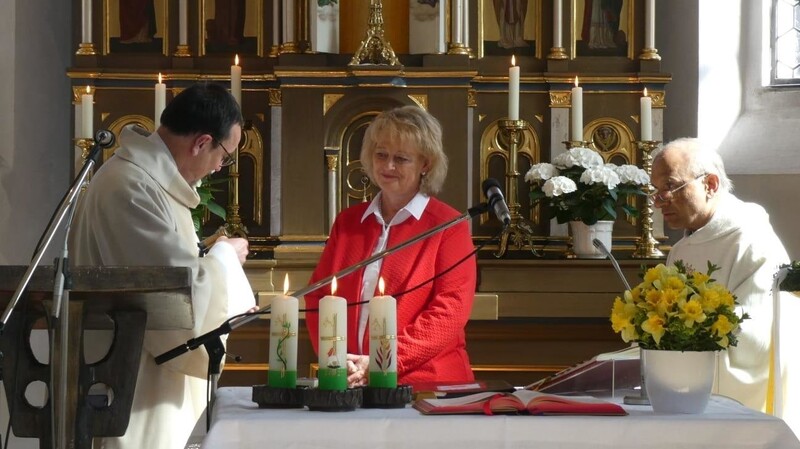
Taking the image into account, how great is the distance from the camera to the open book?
9.68 ft

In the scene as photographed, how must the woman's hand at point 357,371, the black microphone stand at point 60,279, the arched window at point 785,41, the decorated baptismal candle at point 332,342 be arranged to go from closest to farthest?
the black microphone stand at point 60,279 → the decorated baptismal candle at point 332,342 → the woman's hand at point 357,371 → the arched window at point 785,41

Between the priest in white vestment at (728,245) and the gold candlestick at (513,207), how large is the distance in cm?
189

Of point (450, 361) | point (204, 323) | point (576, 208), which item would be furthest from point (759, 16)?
point (204, 323)

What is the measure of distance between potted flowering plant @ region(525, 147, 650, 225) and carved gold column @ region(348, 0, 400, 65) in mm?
992

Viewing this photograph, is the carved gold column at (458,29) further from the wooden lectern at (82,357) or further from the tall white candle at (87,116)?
the wooden lectern at (82,357)

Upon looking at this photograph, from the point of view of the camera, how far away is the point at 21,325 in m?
3.26

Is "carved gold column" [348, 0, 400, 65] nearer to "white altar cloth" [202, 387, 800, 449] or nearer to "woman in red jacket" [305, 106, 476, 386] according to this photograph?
"woman in red jacket" [305, 106, 476, 386]

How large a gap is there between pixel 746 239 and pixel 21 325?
2.53 meters

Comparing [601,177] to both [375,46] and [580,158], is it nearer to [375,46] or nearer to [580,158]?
[580,158]

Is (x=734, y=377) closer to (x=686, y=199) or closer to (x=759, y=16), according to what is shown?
(x=686, y=199)

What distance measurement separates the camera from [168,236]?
349cm

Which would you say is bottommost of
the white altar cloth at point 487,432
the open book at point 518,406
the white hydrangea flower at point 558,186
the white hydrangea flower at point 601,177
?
the white altar cloth at point 487,432

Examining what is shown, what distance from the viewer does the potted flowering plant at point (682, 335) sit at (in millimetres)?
3045

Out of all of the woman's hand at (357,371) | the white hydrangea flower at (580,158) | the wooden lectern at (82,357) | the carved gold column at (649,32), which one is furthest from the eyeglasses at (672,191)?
the carved gold column at (649,32)
